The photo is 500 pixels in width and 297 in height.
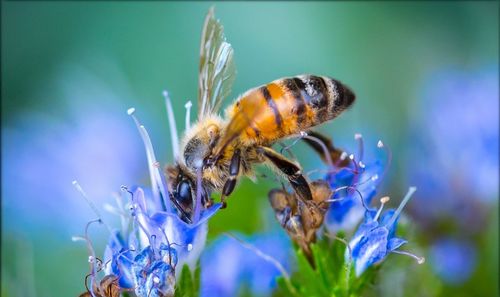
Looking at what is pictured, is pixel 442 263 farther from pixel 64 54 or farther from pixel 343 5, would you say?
pixel 64 54

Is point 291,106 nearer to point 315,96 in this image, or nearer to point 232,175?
point 315,96

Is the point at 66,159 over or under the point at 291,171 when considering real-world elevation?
over

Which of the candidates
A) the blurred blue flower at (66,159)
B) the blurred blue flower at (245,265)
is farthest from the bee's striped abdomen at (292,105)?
the blurred blue flower at (66,159)

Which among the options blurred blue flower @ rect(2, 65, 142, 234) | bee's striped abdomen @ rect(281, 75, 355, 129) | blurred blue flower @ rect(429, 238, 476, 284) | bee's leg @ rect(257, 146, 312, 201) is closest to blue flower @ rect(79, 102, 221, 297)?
bee's leg @ rect(257, 146, 312, 201)

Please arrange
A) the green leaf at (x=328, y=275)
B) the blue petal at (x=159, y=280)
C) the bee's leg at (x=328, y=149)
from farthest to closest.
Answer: the bee's leg at (x=328, y=149), the green leaf at (x=328, y=275), the blue petal at (x=159, y=280)

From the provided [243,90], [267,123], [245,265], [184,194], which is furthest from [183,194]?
[243,90]

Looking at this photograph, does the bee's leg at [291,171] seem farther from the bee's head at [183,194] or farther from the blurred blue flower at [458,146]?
the blurred blue flower at [458,146]

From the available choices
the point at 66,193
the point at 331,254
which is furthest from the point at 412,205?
the point at 66,193
